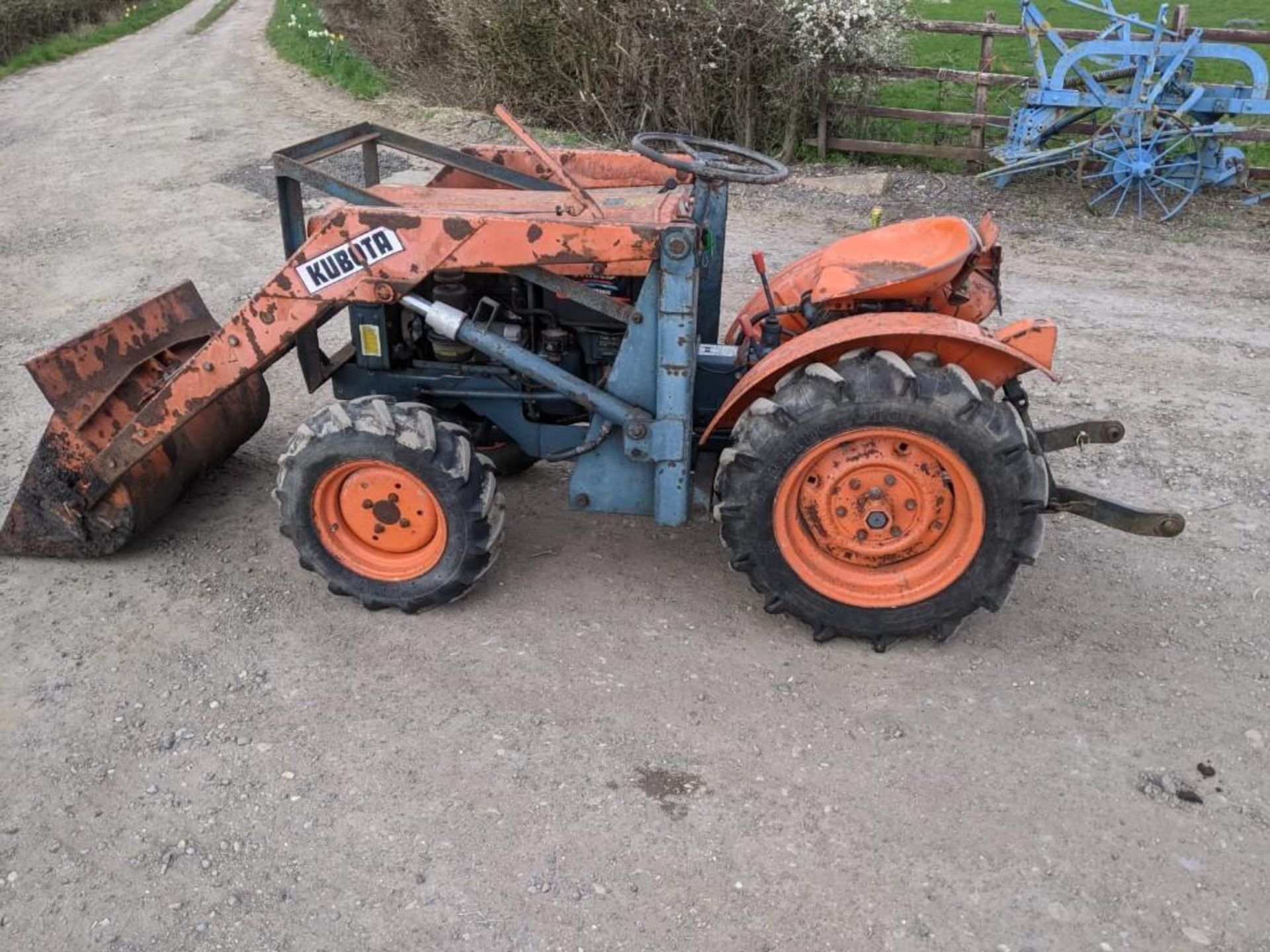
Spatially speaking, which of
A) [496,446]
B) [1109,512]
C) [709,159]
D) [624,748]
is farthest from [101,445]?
[1109,512]

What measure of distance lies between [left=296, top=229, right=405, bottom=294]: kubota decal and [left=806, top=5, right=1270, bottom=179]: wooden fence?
784cm

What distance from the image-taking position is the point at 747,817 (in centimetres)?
313

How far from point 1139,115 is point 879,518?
7395 millimetres

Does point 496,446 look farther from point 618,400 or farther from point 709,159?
point 709,159

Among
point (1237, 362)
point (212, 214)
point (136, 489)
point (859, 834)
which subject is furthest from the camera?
point (212, 214)

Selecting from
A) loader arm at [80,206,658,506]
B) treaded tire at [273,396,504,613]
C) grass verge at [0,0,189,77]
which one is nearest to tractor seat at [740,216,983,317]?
loader arm at [80,206,658,506]

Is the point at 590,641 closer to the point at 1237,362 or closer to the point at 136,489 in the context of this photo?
the point at 136,489

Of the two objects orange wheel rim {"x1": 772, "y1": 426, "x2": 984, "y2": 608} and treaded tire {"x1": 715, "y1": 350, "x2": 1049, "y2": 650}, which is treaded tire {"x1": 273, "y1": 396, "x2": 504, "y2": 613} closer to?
treaded tire {"x1": 715, "y1": 350, "x2": 1049, "y2": 650}

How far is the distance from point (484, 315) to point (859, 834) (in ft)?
7.18

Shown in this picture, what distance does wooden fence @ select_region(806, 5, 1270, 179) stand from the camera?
33.4ft

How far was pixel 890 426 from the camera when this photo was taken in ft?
11.4

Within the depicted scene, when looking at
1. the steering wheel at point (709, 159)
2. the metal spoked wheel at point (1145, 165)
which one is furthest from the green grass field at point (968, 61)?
the steering wheel at point (709, 159)

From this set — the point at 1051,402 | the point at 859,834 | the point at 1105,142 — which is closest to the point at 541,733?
the point at 859,834

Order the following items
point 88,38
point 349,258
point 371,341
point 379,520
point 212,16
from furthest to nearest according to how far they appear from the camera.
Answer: point 212,16
point 88,38
point 371,341
point 379,520
point 349,258
